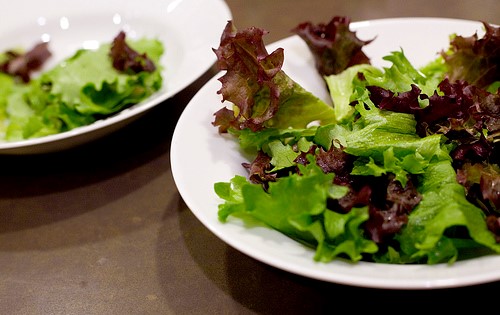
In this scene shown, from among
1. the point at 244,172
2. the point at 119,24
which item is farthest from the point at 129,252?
the point at 119,24

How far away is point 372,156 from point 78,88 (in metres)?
0.97

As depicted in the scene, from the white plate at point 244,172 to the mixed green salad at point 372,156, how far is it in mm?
28

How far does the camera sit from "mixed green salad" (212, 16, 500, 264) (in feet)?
3.04

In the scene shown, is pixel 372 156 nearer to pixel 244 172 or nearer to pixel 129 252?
pixel 244 172

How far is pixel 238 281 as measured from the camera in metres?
1.15

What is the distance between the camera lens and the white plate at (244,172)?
0.84 m

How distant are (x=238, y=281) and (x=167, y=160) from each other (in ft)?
1.72

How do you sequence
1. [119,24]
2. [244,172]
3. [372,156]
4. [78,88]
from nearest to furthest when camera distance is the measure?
[372,156] < [244,172] < [78,88] < [119,24]

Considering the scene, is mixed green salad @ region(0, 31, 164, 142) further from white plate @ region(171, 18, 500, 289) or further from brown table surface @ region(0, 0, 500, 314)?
white plate @ region(171, 18, 500, 289)

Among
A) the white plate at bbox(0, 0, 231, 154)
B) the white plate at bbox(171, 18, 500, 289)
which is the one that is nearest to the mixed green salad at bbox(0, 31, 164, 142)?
the white plate at bbox(0, 0, 231, 154)

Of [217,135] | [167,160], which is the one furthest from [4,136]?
[217,135]

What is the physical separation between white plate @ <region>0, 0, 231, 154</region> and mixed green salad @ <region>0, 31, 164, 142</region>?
0.27 feet

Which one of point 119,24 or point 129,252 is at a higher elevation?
point 119,24

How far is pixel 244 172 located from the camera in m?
1.21
